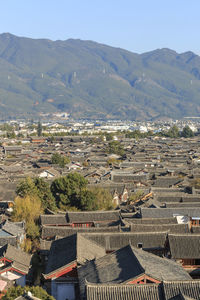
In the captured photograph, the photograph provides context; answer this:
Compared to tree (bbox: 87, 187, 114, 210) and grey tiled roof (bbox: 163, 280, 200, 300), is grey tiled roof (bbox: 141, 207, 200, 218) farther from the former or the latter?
grey tiled roof (bbox: 163, 280, 200, 300)

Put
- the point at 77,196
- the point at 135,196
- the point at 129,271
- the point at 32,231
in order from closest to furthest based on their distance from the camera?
the point at 129,271, the point at 32,231, the point at 77,196, the point at 135,196

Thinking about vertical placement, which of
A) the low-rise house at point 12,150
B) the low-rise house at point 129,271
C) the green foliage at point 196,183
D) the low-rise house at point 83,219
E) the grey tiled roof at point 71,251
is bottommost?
the low-rise house at point 12,150

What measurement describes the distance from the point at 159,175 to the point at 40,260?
22925 mm

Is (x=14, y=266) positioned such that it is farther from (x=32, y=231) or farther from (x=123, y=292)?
(x=123, y=292)

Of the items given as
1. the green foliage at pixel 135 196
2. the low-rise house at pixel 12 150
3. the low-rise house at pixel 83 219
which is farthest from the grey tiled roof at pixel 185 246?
the low-rise house at pixel 12 150

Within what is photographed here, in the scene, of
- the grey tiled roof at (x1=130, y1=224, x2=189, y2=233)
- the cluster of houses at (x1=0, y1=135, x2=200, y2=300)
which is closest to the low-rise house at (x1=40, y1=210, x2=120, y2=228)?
the cluster of houses at (x1=0, y1=135, x2=200, y2=300)

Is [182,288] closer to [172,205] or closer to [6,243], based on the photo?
[6,243]

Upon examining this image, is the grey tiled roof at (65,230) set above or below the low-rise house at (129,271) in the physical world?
below

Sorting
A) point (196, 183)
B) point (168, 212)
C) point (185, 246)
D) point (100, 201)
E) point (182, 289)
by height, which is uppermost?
point (182, 289)

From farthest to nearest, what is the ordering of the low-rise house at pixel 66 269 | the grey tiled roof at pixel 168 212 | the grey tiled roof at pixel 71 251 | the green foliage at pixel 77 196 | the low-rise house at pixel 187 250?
the green foliage at pixel 77 196 < the grey tiled roof at pixel 168 212 < the low-rise house at pixel 187 250 < the grey tiled roof at pixel 71 251 < the low-rise house at pixel 66 269

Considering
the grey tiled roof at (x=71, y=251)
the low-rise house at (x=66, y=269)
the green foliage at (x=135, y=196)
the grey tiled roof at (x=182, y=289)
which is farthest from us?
the green foliage at (x=135, y=196)

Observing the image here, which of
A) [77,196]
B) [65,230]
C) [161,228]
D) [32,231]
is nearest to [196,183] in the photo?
[77,196]

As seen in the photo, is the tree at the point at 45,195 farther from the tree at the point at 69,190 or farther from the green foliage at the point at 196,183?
the green foliage at the point at 196,183

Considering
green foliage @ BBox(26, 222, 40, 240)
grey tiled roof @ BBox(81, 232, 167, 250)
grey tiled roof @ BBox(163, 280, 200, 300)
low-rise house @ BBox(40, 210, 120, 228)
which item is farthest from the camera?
low-rise house @ BBox(40, 210, 120, 228)
